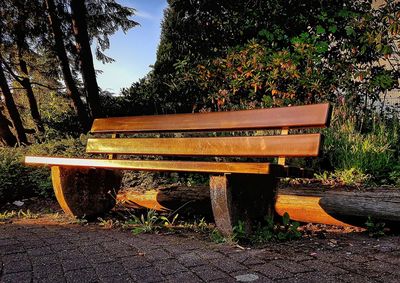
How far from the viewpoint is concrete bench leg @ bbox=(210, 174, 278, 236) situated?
9.43 ft

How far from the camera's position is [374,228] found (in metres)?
3.25

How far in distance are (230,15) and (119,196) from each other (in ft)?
18.5

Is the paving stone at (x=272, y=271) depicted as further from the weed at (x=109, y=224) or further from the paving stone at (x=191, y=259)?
the weed at (x=109, y=224)

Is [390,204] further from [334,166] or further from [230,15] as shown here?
[230,15]

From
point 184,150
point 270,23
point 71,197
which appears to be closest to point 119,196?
point 71,197

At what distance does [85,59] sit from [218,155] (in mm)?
8014

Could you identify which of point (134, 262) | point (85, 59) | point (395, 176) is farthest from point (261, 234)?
point (85, 59)

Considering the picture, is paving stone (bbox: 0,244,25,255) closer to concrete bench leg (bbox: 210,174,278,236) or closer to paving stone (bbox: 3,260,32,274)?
paving stone (bbox: 3,260,32,274)

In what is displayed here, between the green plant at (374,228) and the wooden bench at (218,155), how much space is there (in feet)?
2.49

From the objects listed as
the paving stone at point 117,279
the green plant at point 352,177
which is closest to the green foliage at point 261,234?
the paving stone at point 117,279

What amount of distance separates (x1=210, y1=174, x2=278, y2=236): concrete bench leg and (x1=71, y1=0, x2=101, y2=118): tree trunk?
758cm

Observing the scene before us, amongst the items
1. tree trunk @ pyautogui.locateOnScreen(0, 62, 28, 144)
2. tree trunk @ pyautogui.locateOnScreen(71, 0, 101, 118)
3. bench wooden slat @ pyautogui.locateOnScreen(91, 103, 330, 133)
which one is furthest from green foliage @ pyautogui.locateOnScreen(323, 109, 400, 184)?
tree trunk @ pyautogui.locateOnScreen(0, 62, 28, 144)

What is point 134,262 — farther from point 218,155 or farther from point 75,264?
point 218,155

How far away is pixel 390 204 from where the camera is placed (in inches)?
127
